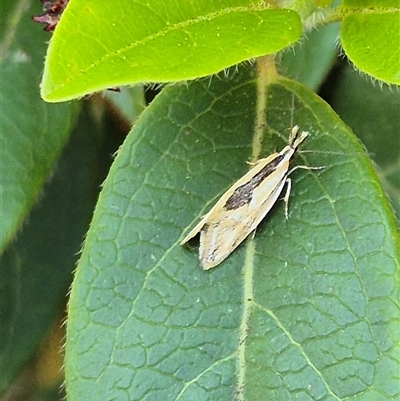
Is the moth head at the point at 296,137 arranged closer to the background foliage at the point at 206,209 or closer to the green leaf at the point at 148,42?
the background foliage at the point at 206,209

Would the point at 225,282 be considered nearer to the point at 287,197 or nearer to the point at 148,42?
the point at 287,197

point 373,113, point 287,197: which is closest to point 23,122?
point 287,197

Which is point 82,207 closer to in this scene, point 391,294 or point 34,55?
point 34,55

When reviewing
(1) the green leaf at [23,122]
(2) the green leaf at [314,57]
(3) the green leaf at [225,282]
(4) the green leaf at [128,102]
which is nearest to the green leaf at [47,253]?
(4) the green leaf at [128,102]

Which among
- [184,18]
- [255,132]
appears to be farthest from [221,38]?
[255,132]

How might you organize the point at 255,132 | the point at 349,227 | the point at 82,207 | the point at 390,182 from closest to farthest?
1. the point at 349,227
2. the point at 255,132
3. the point at 390,182
4. the point at 82,207

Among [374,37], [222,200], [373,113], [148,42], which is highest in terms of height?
[148,42]
